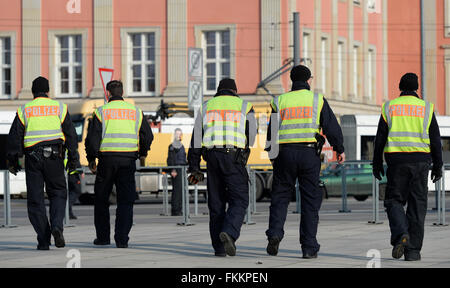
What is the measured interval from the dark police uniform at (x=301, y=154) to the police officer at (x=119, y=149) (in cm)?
194

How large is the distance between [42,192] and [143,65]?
33515 mm

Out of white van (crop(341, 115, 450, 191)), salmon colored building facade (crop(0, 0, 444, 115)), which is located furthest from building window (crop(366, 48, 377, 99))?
white van (crop(341, 115, 450, 191))

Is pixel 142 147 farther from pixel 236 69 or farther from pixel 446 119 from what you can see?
pixel 236 69

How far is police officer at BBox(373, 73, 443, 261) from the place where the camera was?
36.3 ft

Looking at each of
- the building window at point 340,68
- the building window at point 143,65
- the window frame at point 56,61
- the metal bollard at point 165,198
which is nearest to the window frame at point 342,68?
the building window at point 340,68

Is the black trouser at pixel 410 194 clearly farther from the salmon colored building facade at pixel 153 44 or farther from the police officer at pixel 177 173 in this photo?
the salmon colored building facade at pixel 153 44

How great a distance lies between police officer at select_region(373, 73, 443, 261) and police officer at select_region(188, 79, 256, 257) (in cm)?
140

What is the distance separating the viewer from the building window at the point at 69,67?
4634cm

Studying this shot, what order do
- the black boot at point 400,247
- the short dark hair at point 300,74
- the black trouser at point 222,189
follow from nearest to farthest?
1. the black boot at point 400,247
2. the short dark hair at point 300,74
3. the black trouser at point 222,189

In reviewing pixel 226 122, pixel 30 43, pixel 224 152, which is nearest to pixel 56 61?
pixel 30 43

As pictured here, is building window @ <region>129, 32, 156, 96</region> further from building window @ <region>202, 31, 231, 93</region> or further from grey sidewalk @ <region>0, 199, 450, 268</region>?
grey sidewalk @ <region>0, 199, 450, 268</region>

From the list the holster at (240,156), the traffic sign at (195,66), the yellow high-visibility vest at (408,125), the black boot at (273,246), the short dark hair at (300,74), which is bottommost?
the black boot at (273,246)

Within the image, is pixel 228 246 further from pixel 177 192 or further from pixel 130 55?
pixel 130 55

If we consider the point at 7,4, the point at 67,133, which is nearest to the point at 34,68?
the point at 7,4
